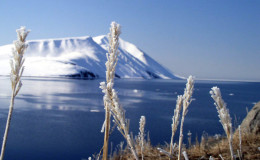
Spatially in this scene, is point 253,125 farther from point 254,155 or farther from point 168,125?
point 168,125

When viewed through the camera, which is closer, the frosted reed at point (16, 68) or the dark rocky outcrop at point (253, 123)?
the frosted reed at point (16, 68)

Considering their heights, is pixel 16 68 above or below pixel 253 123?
above

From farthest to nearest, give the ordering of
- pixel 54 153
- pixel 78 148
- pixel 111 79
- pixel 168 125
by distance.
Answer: pixel 168 125
pixel 78 148
pixel 54 153
pixel 111 79

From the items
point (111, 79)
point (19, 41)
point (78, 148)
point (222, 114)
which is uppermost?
point (19, 41)

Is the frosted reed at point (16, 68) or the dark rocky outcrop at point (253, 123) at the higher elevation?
the frosted reed at point (16, 68)

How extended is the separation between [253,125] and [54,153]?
8.52 metres

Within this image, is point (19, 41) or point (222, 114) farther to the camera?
point (19, 41)

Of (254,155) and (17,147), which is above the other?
(254,155)

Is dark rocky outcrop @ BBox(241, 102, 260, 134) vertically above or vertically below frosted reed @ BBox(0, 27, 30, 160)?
below

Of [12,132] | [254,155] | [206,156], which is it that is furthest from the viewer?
[12,132]

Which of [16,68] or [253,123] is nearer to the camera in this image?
[16,68]

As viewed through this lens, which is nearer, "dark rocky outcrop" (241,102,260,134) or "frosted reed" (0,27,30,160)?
"frosted reed" (0,27,30,160)

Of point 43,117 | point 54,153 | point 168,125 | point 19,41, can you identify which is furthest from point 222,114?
point 43,117

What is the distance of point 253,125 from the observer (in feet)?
27.5
